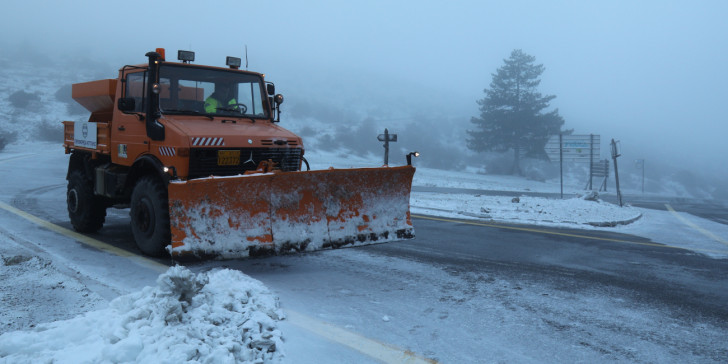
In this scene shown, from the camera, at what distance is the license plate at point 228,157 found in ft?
19.7

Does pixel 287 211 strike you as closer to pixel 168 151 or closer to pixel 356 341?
pixel 168 151

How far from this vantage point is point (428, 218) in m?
11.2

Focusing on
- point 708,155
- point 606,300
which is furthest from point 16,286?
point 708,155

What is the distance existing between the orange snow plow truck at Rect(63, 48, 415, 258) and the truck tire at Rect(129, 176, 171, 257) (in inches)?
0.5

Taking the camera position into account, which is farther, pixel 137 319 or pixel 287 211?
pixel 287 211

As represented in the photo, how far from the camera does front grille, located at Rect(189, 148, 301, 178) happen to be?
5.87m

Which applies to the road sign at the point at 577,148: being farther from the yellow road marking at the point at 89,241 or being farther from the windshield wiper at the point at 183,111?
the yellow road marking at the point at 89,241

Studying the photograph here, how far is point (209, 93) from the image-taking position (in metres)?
6.75

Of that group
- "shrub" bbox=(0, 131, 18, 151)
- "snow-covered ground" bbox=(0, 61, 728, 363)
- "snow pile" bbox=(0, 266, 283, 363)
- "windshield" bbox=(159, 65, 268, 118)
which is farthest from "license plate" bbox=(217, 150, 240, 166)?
"shrub" bbox=(0, 131, 18, 151)

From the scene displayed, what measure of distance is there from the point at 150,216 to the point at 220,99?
179 cm

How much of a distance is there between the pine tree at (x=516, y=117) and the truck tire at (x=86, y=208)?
4441cm

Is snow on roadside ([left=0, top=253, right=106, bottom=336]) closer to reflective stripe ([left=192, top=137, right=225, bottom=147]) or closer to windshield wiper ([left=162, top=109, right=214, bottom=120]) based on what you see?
reflective stripe ([left=192, top=137, right=225, bottom=147])

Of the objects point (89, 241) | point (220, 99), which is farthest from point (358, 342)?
point (89, 241)

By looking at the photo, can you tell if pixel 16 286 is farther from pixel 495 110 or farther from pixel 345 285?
pixel 495 110
